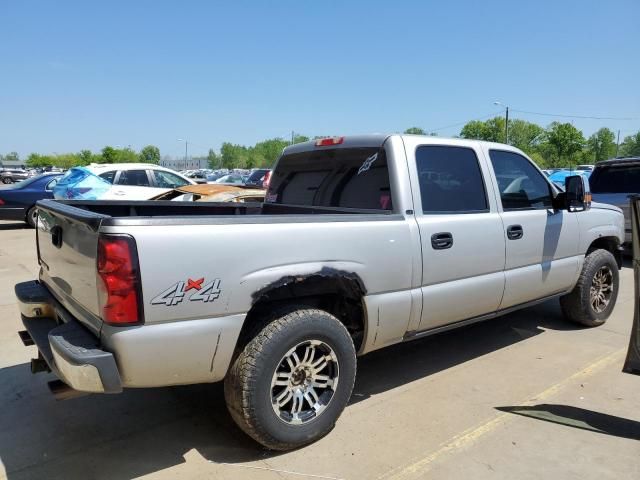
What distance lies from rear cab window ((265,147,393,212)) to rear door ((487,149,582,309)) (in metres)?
1.18

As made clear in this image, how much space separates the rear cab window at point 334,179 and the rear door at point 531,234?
46.6 inches

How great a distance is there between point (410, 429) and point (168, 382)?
63.6 inches

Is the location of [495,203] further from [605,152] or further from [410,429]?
[605,152]

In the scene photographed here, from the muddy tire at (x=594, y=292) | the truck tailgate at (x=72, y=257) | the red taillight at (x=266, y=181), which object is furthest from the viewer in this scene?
the muddy tire at (x=594, y=292)

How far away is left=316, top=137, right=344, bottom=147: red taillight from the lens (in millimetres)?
4094

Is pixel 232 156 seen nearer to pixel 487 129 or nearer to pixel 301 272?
pixel 487 129

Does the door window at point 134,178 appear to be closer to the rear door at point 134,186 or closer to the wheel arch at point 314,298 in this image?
the rear door at point 134,186

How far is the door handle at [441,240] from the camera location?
3.58 metres

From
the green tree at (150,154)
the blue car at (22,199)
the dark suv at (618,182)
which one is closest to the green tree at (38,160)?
the green tree at (150,154)

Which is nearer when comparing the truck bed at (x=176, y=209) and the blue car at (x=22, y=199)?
the truck bed at (x=176, y=209)

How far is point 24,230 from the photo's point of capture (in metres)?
13.9

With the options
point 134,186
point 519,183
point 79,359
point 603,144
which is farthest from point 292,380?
point 603,144

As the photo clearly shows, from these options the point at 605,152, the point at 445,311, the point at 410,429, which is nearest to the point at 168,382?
the point at 410,429

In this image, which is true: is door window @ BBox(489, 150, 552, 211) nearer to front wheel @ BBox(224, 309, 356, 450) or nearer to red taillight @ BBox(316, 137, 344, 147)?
red taillight @ BBox(316, 137, 344, 147)
